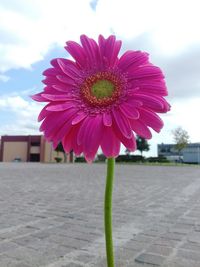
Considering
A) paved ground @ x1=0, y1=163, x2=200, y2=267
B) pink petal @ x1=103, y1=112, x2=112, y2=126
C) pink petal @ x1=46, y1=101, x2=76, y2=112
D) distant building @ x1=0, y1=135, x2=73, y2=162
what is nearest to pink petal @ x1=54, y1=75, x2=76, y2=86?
pink petal @ x1=46, y1=101, x2=76, y2=112

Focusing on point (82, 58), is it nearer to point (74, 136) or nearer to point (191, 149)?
point (74, 136)

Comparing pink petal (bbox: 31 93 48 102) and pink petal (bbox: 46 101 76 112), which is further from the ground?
pink petal (bbox: 31 93 48 102)

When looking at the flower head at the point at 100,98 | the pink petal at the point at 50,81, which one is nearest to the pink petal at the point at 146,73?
the flower head at the point at 100,98

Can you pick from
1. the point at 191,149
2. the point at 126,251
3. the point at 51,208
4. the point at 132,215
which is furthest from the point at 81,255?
the point at 191,149

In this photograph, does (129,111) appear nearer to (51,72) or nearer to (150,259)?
(51,72)

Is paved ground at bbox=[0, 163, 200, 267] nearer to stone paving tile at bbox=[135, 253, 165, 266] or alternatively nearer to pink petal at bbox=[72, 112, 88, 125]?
stone paving tile at bbox=[135, 253, 165, 266]

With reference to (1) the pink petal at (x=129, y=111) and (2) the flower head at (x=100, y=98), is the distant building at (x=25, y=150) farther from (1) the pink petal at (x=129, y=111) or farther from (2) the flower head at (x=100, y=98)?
(1) the pink petal at (x=129, y=111)
